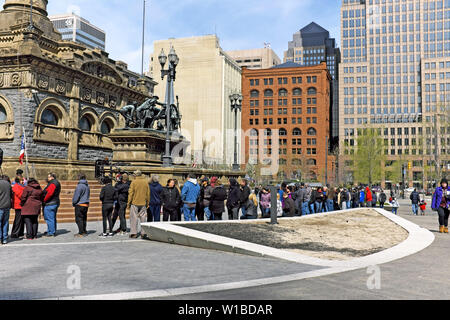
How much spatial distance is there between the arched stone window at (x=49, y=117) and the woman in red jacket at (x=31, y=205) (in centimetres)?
1965

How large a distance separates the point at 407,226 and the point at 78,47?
99.8 ft

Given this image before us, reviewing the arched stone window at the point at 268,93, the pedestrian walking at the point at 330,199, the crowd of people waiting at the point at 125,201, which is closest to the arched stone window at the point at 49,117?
the crowd of people waiting at the point at 125,201

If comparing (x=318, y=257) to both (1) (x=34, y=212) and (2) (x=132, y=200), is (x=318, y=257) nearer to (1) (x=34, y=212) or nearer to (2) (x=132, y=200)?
(2) (x=132, y=200)

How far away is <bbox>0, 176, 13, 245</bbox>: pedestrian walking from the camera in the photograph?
9.65 meters

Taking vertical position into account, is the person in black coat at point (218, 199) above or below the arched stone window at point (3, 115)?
below

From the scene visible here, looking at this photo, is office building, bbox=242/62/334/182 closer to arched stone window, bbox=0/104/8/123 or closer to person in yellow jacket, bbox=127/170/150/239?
arched stone window, bbox=0/104/8/123

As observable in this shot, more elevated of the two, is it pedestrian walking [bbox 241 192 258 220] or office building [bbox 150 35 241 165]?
office building [bbox 150 35 241 165]

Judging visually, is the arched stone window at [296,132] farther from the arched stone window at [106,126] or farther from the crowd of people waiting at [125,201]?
the crowd of people waiting at [125,201]

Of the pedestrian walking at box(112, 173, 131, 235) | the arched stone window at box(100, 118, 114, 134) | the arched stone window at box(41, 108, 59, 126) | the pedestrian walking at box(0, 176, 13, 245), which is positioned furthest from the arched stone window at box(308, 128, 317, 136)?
the pedestrian walking at box(0, 176, 13, 245)

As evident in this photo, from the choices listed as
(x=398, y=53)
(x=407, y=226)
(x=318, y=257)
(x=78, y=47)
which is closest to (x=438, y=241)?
(x=407, y=226)

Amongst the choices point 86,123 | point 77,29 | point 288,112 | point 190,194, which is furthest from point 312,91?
point 190,194

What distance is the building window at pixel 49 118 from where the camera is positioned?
28.2 meters

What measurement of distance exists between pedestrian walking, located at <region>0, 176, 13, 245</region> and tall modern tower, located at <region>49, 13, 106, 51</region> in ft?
492

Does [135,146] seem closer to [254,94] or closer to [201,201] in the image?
[201,201]
